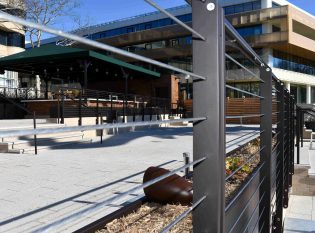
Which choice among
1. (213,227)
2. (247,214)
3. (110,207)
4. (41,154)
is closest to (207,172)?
(213,227)

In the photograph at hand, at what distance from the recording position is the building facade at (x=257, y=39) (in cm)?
4009

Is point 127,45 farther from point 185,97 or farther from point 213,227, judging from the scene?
point 213,227

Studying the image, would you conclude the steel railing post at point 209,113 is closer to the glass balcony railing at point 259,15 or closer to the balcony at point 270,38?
the balcony at point 270,38

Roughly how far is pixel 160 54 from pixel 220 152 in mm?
46552

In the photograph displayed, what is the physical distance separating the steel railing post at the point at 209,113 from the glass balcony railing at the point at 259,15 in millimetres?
41209

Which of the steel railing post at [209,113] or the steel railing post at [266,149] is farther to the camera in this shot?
the steel railing post at [266,149]

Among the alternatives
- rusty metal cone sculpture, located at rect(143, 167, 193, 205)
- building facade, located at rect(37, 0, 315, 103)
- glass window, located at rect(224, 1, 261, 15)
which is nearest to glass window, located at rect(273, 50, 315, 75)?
building facade, located at rect(37, 0, 315, 103)

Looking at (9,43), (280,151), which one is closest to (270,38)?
(9,43)

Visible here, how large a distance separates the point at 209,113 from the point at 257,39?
136ft

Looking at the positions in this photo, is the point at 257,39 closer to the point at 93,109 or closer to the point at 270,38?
the point at 270,38

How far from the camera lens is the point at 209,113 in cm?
157

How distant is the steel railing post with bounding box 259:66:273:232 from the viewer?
3.26 meters

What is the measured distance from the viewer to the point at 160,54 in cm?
4747

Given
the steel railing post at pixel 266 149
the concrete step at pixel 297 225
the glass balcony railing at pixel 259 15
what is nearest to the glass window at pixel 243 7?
the glass balcony railing at pixel 259 15
